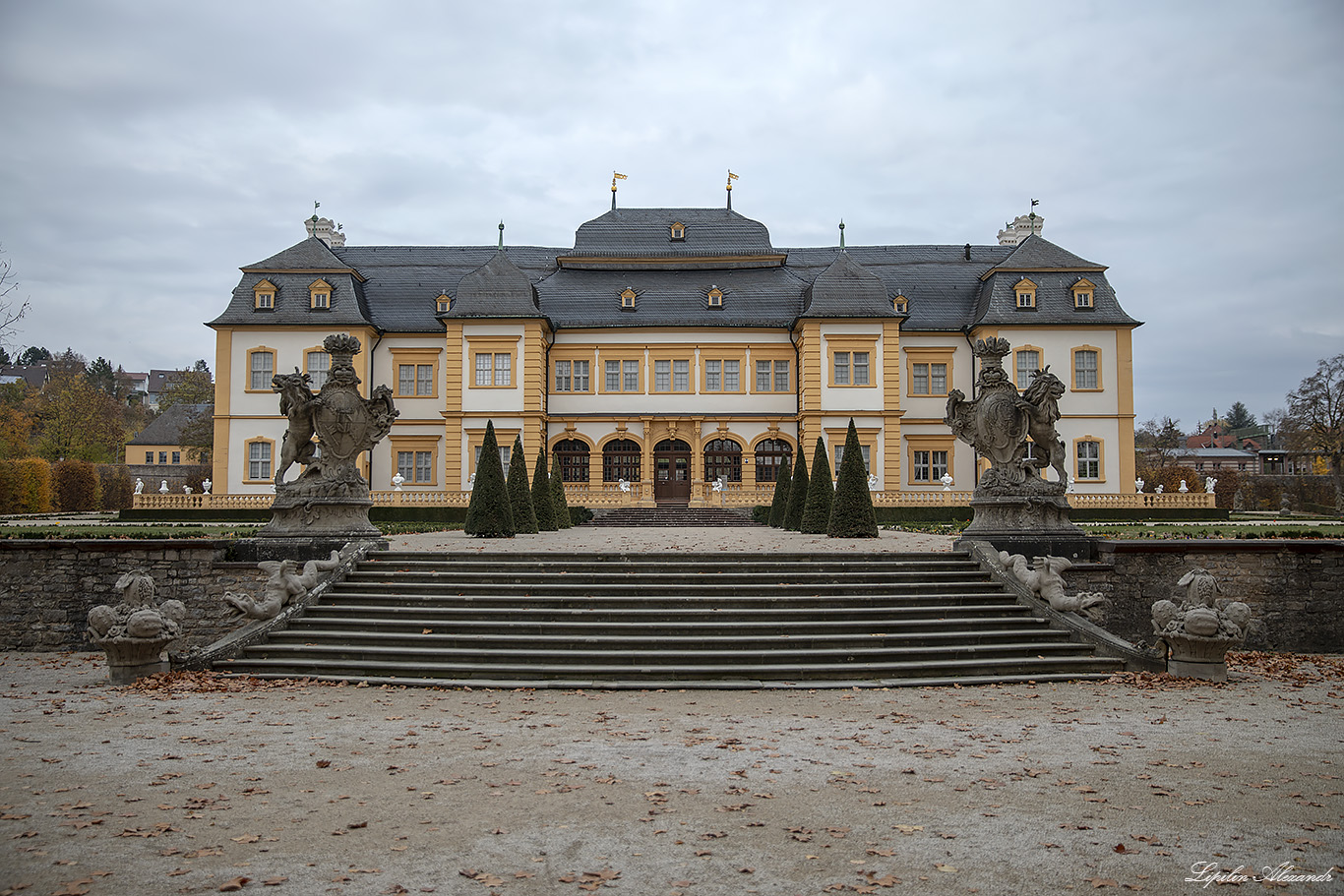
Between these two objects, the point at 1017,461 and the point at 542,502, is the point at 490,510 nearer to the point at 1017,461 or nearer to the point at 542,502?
the point at 542,502

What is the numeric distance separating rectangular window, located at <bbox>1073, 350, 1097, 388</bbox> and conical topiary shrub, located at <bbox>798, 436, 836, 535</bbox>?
19615 mm

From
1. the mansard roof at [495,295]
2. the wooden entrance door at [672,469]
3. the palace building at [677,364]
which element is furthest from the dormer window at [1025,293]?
the mansard roof at [495,295]

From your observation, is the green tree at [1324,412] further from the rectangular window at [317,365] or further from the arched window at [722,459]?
the rectangular window at [317,365]

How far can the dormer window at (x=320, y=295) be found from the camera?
37.7 meters

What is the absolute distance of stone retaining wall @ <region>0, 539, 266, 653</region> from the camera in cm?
1380

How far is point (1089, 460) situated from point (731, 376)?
50.3ft

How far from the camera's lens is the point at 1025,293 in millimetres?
37594

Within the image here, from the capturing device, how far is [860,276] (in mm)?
36688

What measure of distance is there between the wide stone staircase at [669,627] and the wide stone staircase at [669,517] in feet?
53.3

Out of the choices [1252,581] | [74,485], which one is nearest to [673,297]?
[1252,581]

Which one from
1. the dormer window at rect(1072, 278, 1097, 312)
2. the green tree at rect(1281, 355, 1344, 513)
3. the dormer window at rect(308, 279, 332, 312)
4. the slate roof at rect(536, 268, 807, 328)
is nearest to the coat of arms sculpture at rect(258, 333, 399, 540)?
the slate roof at rect(536, 268, 807, 328)

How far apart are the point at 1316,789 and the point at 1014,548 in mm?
7986

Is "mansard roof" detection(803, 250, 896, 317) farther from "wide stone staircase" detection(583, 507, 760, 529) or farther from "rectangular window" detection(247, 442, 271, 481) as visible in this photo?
"rectangular window" detection(247, 442, 271, 481)

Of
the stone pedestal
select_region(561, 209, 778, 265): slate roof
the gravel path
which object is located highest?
select_region(561, 209, 778, 265): slate roof
